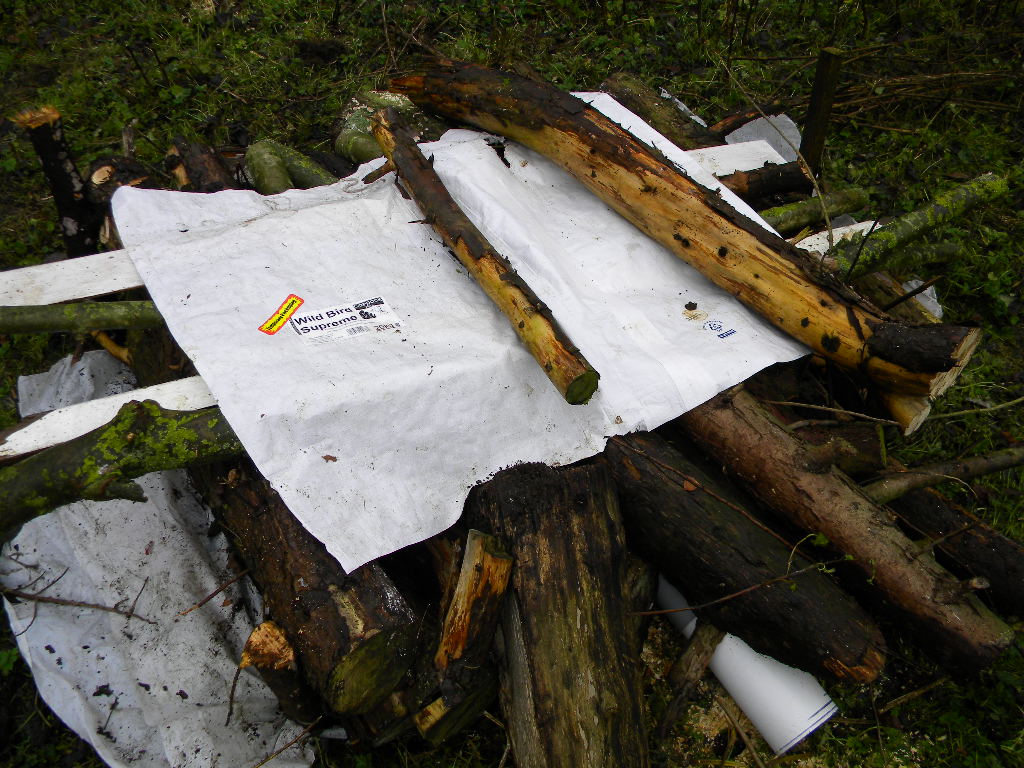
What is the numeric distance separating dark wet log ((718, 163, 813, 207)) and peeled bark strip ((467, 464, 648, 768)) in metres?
1.94

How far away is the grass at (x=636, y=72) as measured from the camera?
11.3 ft

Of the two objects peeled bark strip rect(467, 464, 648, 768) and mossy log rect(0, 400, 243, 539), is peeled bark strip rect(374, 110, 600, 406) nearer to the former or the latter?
peeled bark strip rect(467, 464, 648, 768)

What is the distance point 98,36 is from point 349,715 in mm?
5090

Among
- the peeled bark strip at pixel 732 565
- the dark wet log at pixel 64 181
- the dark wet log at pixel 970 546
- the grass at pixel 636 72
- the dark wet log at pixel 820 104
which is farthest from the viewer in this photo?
the grass at pixel 636 72

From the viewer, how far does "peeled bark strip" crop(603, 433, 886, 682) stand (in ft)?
6.36

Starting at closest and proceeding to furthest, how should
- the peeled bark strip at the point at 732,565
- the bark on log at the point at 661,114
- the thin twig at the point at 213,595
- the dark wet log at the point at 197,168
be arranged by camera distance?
the peeled bark strip at the point at 732,565
the thin twig at the point at 213,595
the dark wet log at the point at 197,168
the bark on log at the point at 661,114

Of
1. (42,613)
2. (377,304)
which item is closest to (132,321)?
(377,304)

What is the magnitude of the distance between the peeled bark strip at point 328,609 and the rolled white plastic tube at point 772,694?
99 cm

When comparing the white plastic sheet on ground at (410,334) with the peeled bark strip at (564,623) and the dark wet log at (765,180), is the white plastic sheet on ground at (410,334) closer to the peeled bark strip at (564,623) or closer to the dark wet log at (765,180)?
the peeled bark strip at (564,623)

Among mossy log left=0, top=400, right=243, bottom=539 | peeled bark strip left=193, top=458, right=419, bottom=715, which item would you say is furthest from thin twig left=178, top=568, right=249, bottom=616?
mossy log left=0, top=400, right=243, bottom=539

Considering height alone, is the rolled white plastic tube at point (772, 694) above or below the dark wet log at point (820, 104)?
below

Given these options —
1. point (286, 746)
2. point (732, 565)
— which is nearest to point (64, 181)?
point (286, 746)

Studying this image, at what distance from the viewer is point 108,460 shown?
1.84 metres

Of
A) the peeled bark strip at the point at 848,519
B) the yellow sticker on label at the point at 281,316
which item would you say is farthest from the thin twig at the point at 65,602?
the peeled bark strip at the point at 848,519
